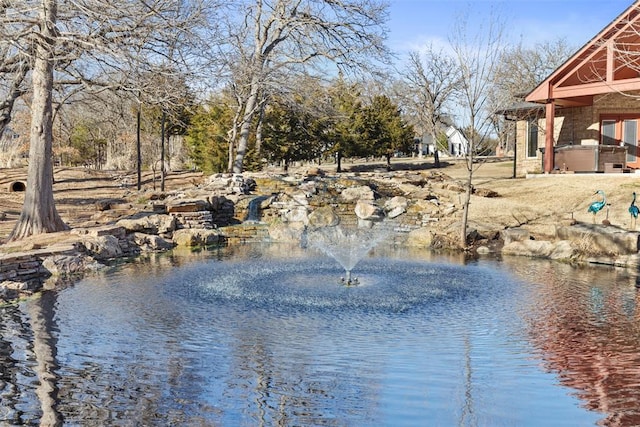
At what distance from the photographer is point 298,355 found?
686 centimetres

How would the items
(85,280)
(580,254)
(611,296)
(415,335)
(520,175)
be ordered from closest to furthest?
(415,335) < (611,296) < (85,280) < (580,254) < (520,175)

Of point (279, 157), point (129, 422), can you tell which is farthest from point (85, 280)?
point (279, 157)

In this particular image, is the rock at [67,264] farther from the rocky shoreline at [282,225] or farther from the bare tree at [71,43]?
the bare tree at [71,43]

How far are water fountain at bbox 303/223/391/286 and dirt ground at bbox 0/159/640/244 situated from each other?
313cm

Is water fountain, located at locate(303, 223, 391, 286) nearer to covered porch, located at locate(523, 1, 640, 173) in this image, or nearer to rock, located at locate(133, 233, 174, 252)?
rock, located at locate(133, 233, 174, 252)

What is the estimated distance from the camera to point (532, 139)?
→ 28359 millimetres

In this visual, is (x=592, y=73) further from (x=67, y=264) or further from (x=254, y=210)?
(x=67, y=264)

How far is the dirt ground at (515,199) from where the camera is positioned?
58.8ft

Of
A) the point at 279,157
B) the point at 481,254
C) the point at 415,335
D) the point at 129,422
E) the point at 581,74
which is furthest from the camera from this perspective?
the point at 279,157

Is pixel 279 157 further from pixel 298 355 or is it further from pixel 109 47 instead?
pixel 298 355

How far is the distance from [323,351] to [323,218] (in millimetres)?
14019

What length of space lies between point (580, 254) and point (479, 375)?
920 cm

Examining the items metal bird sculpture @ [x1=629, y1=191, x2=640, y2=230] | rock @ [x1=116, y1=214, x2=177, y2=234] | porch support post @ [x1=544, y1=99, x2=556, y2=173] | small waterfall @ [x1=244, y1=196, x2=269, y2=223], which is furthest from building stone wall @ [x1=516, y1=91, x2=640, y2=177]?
rock @ [x1=116, y1=214, x2=177, y2=234]

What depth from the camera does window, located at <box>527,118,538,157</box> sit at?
28172 millimetres
